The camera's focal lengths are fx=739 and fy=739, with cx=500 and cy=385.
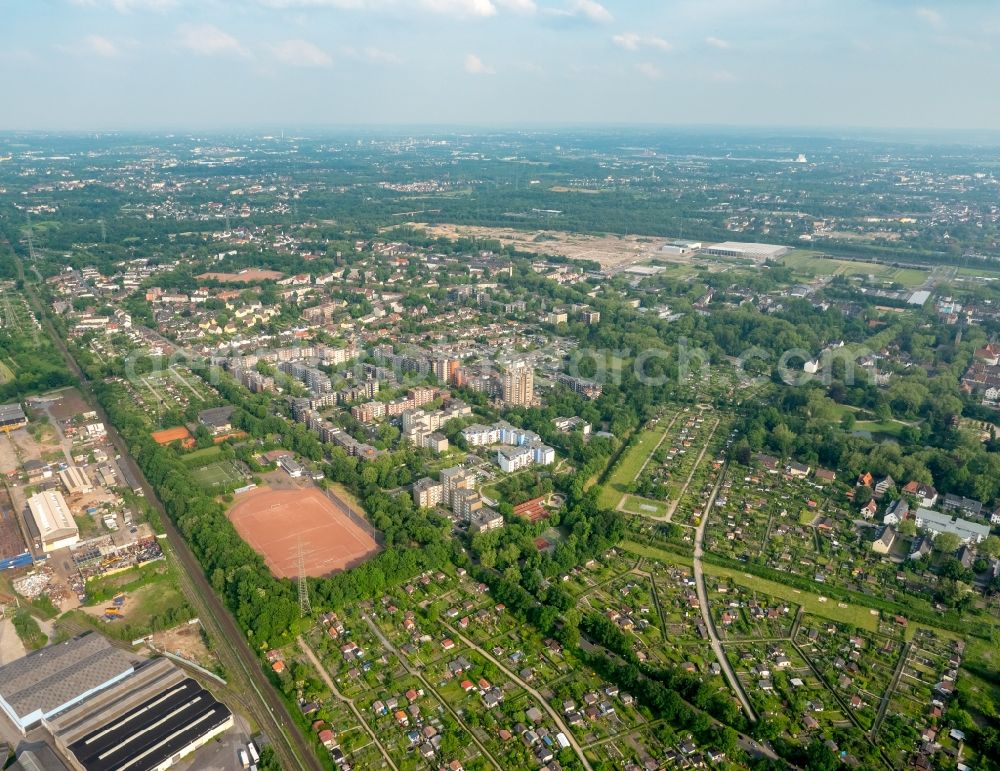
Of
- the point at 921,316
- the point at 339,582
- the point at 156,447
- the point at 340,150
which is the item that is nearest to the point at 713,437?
the point at 339,582

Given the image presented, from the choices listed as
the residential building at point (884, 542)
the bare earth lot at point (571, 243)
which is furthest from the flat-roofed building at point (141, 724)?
the bare earth lot at point (571, 243)

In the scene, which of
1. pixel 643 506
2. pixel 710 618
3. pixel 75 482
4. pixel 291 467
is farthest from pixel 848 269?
pixel 75 482

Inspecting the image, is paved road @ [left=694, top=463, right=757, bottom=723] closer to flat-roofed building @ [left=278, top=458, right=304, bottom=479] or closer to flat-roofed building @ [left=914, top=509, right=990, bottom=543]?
flat-roofed building @ [left=914, top=509, right=990, bottom=543]

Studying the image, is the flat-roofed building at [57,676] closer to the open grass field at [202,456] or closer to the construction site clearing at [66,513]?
the construction site clearing at [66,513]

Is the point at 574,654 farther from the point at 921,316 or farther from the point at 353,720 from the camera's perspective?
the point at 921,316

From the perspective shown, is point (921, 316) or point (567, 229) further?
point (567, 229)

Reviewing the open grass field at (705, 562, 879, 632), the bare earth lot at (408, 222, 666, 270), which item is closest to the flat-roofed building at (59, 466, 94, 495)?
the open grass field at (705, 562, 879, 632)

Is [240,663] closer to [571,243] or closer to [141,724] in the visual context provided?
[141,724]

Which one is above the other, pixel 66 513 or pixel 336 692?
pixel 66 513
